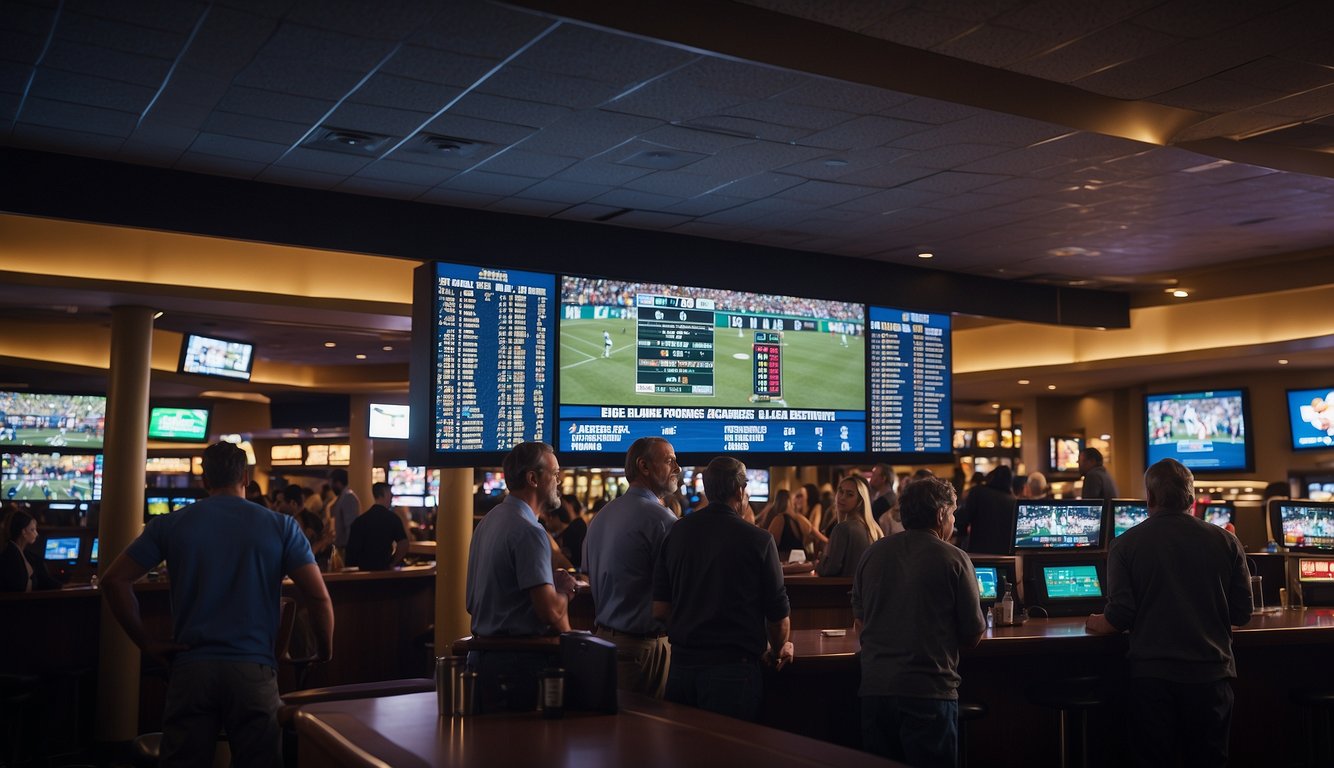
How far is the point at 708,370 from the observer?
24.3 feet

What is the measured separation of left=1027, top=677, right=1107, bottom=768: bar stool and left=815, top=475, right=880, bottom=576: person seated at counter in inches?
59.2

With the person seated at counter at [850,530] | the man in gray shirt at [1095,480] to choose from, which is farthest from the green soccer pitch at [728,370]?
the man in gray shirt at [1095,480]

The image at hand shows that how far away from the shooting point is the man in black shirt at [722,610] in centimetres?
418

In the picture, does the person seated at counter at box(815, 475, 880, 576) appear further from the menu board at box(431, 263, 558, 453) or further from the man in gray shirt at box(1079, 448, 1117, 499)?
the man in gray shirt at box(1079, 448, 1117, 499)

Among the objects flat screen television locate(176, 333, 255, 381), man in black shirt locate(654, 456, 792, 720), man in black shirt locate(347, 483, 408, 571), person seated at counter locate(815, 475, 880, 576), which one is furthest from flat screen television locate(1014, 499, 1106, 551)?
flat screen television locate(176, 333, 255, 381)

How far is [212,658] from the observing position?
149 inches

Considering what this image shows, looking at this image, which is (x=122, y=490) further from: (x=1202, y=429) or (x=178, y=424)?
(x=1202, y=429)

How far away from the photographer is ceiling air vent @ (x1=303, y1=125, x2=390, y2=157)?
529 cm

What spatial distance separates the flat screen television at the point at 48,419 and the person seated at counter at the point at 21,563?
Result: 330 centimetres

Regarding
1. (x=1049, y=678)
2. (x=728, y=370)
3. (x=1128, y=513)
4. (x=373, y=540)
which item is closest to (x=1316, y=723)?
(x=1049, y=678)

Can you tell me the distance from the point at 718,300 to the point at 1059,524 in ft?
8.17

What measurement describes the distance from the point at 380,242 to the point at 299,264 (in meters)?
1.91

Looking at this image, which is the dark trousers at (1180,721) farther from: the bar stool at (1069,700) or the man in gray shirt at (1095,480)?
the man in gray shirt at (1095,480)

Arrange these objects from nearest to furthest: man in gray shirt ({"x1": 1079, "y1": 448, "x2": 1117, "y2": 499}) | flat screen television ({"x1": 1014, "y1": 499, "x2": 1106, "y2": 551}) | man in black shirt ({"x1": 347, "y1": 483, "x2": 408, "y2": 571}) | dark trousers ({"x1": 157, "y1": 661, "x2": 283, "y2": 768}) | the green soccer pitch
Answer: dark trousers ({"x1": 157, "y1": 661, "x2": 283, "y2": 768}) → flat screen television ({"x1": 1014, "y1": 499, "x2": 1106, "y2": 551}) → the green soccer pitch → man in gray shirt ({"x1": 1079, "y1": 448, "x2": 1117, "y2": 499}) → man in black shirt ({"x1": 347, "y1": 483, "x2": 408, "y2": 571})
